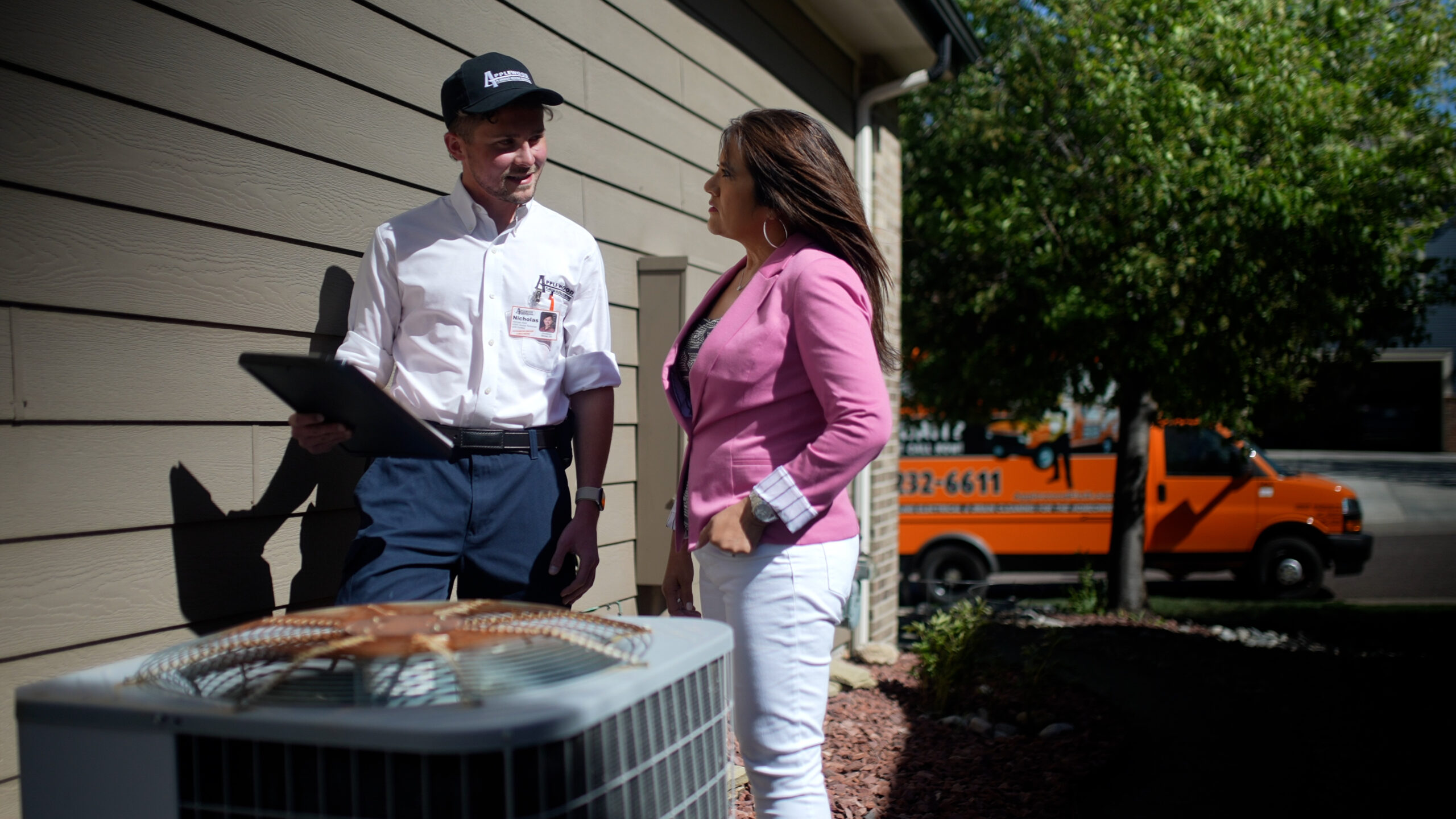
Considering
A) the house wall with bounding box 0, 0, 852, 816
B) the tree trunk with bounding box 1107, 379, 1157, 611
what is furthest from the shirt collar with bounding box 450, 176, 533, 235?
the tree trunk with bounding box 1107, 379, 1157, 611

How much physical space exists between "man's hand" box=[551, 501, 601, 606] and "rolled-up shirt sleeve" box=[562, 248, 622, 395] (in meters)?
0.29

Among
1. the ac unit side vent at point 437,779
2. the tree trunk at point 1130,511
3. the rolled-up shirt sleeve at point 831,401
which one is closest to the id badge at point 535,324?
the rolled-up shirt sleeve at point 831,401

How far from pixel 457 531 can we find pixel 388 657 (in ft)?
3.30

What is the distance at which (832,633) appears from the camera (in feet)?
6.36

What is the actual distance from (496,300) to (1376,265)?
8.14m

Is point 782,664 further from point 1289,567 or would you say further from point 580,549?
point 1289,567

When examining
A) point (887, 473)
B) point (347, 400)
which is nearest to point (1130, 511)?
point (887, 473)

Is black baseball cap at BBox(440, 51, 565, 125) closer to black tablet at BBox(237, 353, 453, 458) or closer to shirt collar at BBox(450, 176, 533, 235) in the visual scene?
shirt collar at BBox(450, 176, 533, 235)

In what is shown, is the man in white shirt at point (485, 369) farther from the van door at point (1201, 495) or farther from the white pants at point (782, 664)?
the van door at point (1201, 495)

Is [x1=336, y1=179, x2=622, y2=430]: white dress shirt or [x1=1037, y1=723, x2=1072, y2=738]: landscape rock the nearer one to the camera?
[x1=336, y1=179, x2=622, y2=430]: white dress shirt

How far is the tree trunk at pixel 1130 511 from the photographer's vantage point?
32.9ft

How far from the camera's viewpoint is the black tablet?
148 centimetres

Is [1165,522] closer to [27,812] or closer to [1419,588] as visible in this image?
[1419,588]

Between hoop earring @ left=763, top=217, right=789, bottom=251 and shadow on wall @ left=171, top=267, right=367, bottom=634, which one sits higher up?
hoop earring @ left=763, top=217, right=789, bottom=251
